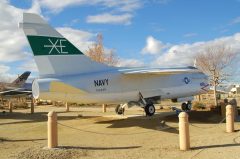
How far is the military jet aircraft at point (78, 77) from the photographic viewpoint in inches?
601

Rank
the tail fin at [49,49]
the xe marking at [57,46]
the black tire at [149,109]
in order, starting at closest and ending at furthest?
the tail fin at [49,49], the xe marking at [57,46], the black tire at [149,109]

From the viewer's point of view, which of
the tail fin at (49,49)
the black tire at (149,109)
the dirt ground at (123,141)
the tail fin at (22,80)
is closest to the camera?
the dirt ground at (123,141)

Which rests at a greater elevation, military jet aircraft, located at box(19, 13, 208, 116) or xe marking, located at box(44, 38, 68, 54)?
xe marking, located at box(44, 38, 68, 54)

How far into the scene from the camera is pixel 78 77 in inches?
640

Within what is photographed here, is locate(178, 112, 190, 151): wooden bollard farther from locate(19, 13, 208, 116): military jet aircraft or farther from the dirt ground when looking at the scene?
locate(19, 13, 208, 116): military jet aircraft

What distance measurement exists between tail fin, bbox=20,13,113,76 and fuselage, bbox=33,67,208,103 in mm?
448

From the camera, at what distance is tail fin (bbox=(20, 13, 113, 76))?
50.1 feet

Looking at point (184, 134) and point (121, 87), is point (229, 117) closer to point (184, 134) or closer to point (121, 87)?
point (184, 134)

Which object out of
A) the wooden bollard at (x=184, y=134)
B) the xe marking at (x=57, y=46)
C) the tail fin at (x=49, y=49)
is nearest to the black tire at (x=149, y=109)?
the tail fin at (x=49, y=49)

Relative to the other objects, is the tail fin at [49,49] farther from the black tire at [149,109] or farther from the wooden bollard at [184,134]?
the wooden bollard at [184,134]

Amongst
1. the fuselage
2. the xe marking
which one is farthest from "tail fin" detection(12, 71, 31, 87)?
the xe marking

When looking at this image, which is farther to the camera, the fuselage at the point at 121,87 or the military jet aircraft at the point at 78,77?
the fuselage at the point at 121,87

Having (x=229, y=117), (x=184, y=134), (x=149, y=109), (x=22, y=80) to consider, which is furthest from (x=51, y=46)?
(x=22, y=80)

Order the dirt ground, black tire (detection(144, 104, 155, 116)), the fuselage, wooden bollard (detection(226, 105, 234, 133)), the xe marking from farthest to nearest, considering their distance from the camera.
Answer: black tire (detection(144, 104, 155, 116)), the fuselage, the xe marking, wooden bollard (detection(226, 105, 234, 133)), the dirt ground
